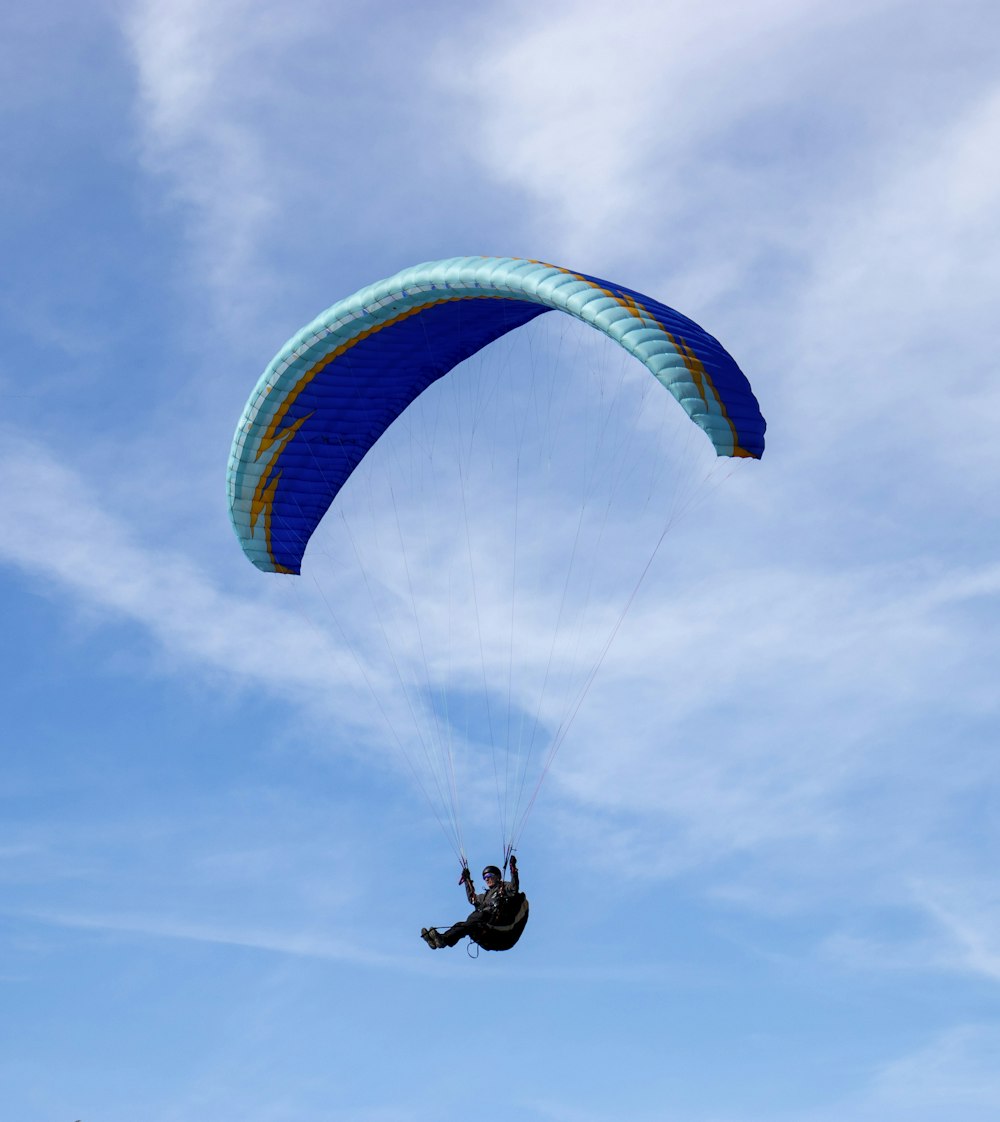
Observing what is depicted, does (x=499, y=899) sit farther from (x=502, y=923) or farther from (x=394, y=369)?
(x=394, y=369)

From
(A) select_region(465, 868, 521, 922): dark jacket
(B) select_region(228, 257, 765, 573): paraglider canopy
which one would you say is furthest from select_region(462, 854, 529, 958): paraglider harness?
(B) select_region(228, 257, 765, 573): paraglider canopy

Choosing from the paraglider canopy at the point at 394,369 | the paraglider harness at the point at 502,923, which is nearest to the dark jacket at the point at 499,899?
the paraglider harness at the point at 502,923

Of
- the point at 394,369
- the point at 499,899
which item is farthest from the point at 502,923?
the point at 394,369

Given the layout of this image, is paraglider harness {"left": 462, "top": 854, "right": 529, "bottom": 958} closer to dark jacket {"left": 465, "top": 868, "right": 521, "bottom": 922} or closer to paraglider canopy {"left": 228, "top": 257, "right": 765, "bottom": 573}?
dark jacket {"left": 465, "top": 868, "right": 521, "bottom": 922}

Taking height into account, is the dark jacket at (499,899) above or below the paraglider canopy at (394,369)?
below

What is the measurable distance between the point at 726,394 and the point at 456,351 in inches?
246

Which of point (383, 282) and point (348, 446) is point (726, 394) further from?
point (348, 446)

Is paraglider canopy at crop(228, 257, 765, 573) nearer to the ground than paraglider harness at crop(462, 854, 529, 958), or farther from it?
farther from it

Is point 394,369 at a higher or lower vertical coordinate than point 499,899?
higher

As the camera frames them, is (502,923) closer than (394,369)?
Yes

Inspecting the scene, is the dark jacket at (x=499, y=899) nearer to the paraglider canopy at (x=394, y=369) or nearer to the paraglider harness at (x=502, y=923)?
the paraglider harness at (x=502, y=923)

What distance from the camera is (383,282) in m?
26.6

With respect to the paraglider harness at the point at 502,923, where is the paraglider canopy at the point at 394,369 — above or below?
above

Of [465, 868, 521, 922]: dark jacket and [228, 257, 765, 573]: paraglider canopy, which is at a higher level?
[228, 257, 765, 573]: paraglider canopy
